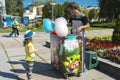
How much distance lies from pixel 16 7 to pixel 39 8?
870 inches

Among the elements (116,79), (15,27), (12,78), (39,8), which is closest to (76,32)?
(116,79)

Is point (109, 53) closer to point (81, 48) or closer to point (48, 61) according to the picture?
point (81, 48)

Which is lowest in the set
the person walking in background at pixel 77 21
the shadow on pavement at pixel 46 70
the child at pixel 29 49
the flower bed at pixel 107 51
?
the shadow on pavement at pixel 46 70

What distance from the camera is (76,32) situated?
21.6 ft

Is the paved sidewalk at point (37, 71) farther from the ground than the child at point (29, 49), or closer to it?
closer to it

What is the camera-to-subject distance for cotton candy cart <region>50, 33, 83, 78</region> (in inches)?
245

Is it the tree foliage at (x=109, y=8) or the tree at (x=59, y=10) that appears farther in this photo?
the tree at (x=59, y=10)

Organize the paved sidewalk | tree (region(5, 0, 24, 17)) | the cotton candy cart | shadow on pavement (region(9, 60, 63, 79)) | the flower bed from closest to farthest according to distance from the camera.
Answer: the cotton candy cart
the paved sidewalk
shadow on pavement (region(9, 60, 63, 79))
the flower bed
tree (region(5, 0, 24, 17))

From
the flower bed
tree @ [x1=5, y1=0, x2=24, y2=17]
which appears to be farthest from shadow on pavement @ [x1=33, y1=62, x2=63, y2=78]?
tree @ [x1=5, y1=0, x2=24, y2=17]

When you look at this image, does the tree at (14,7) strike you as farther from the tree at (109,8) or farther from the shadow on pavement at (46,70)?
the shadow on pavement at (46,70)

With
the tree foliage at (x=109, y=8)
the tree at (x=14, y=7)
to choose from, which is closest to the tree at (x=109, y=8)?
the tree foliage at (x=109, y=8)

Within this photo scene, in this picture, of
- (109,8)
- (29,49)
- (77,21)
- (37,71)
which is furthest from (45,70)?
(109,8)

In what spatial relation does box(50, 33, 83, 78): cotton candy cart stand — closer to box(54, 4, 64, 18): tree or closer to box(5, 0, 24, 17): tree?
box(54, 4, 64, 18): tree

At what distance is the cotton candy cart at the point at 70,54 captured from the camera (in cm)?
622
